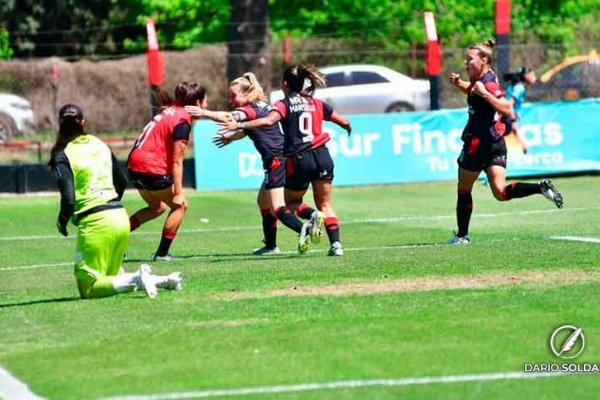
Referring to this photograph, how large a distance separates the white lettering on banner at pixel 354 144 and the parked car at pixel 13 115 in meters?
6.22

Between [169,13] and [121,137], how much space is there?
47.4ft

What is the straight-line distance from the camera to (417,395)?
7992 mm

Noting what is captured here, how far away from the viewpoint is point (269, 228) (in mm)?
15281

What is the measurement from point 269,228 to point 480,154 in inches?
88.7

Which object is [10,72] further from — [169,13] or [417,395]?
[417,395]

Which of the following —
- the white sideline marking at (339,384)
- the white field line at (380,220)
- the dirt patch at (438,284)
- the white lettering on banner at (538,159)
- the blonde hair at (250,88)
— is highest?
the blonde hair at (250,88)

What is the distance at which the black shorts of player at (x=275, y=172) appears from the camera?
1492 cm

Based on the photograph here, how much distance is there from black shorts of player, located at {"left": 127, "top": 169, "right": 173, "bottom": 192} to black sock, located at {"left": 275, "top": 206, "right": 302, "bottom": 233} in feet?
3.63

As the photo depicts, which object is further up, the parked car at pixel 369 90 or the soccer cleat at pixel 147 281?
the soccer cleat at pixel 147 281

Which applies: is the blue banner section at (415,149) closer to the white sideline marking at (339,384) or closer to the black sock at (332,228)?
the black sock at (332,228)

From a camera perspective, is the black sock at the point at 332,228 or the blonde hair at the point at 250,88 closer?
the black sock at the point at 332,228

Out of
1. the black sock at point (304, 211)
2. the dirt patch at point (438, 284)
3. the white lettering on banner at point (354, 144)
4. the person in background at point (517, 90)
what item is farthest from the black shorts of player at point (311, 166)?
the person in background at point (517, 90)

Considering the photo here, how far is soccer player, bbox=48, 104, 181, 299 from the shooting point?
11.2 m

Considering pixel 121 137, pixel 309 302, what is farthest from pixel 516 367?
pixel 121 137
